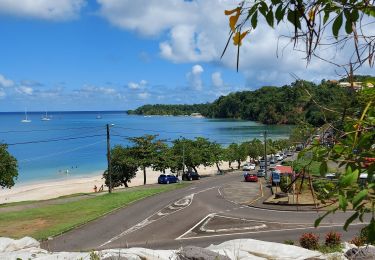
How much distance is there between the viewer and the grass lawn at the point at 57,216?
83.9ft

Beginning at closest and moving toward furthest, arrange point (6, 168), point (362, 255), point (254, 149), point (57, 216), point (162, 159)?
point (362, 255), point (57, 216), point (6, 168), point (162, 159), point (254, 149)

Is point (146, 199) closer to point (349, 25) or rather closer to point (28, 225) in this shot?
point (28, 225)

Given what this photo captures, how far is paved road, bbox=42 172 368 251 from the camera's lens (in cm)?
2338

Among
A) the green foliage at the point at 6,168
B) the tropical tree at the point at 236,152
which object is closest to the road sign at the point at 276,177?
the green foliage at the point at 6,168

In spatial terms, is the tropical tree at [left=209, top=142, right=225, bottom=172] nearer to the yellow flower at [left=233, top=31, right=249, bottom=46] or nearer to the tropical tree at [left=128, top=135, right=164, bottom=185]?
the tropical tree at [left=128, top=135, right=164, bottom=185]

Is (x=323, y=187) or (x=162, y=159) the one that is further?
(x=162, y=159)

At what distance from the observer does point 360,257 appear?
410 inches

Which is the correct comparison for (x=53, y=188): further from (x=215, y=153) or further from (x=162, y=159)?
(x=215, y=153)

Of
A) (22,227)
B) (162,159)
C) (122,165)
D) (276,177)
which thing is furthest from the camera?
(162,159)

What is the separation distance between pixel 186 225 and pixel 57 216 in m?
9.35

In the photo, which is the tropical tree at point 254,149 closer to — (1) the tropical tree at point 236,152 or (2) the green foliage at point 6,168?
(1) the tropical tree at point 236,152

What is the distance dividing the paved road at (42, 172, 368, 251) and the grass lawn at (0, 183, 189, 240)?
2.95 ft

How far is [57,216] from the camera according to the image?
30297mm

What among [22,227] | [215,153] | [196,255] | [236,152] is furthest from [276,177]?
[236,152]
